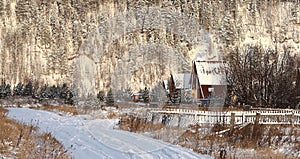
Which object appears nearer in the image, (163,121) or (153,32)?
(163,121)

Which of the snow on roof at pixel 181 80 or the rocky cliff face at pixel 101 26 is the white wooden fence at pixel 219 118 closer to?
the snow on roof at pixel 181 80

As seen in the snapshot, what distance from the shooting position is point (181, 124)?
16000mm

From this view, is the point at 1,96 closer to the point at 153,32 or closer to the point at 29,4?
the point at 153,32

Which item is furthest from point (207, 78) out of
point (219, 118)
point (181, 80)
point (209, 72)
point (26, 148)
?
point (26, 148)

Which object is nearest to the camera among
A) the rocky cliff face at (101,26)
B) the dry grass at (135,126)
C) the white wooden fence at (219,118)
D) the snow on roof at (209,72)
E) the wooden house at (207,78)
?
the dry grass at (135,126)

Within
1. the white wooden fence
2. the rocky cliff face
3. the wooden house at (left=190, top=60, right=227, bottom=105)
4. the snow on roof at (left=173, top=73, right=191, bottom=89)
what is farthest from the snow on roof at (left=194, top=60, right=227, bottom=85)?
the rocky cliff face

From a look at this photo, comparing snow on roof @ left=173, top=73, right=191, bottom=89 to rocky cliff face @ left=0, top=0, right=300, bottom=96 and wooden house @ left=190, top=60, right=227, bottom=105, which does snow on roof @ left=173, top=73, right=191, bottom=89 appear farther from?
rocky cliff face @ left=0, top=0, right=300, bottom=96

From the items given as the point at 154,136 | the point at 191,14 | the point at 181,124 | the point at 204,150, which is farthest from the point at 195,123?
the point at 191,14

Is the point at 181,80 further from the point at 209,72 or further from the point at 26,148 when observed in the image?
the point at 26,148

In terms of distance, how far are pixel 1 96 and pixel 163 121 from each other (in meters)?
35.1

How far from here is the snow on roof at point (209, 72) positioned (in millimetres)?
34053

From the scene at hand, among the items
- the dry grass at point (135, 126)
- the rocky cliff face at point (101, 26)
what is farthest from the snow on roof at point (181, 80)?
the dry grass at point (135, 126)

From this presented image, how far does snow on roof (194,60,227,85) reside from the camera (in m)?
34.1

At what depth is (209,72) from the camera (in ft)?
116
